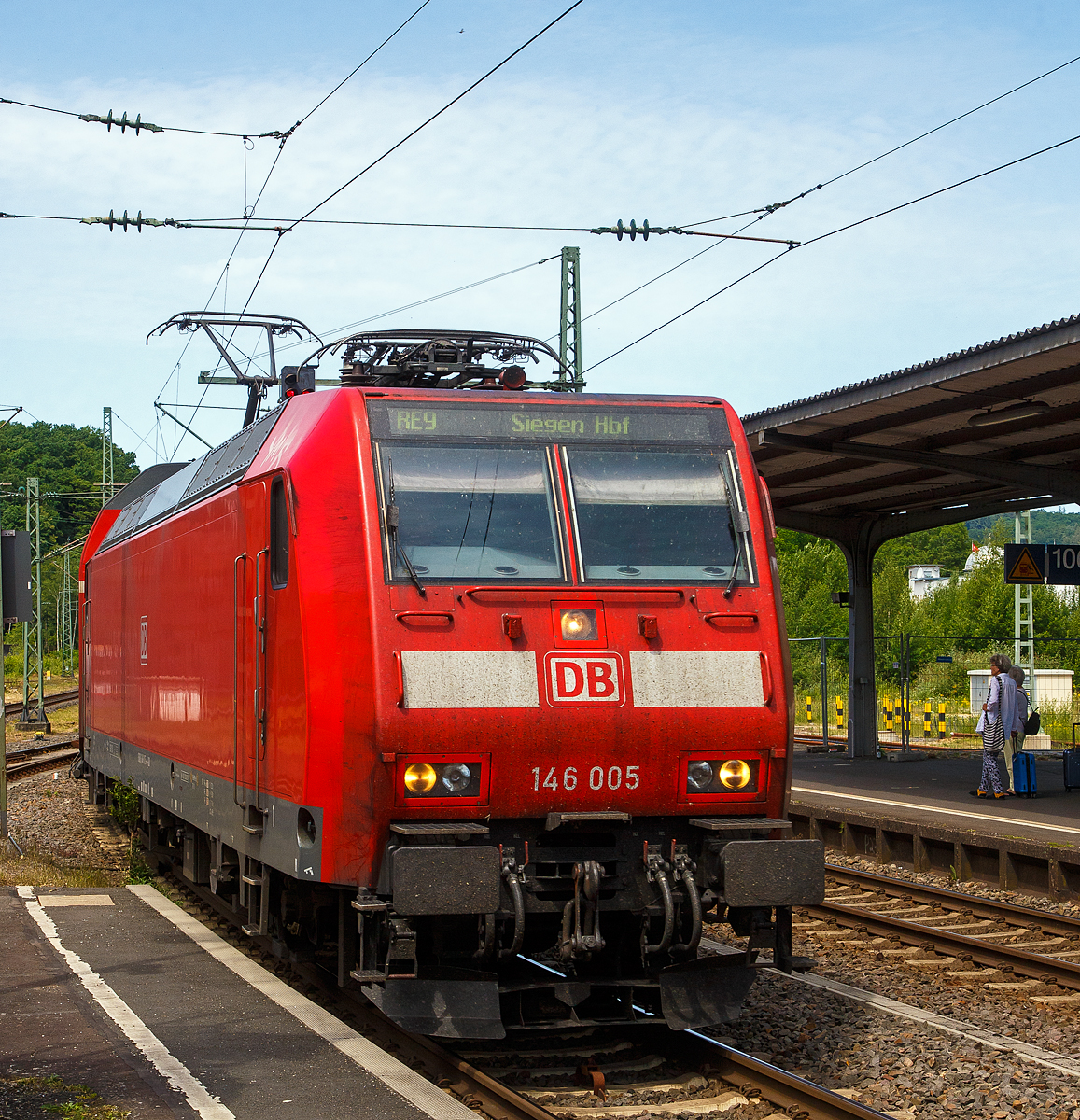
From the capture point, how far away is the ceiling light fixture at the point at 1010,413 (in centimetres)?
1487

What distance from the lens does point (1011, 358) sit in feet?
41.2

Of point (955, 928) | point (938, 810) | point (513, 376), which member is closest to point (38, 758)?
point (938, 810)

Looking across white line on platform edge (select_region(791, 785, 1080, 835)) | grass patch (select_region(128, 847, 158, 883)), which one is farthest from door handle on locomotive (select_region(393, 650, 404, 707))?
white line on platform edge (select_region(791, 785, 1080, 835))

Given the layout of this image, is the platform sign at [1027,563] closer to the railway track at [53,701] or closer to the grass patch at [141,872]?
the grass patch at [141,872]

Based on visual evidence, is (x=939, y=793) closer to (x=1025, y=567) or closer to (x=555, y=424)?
(x=1025, y=567)

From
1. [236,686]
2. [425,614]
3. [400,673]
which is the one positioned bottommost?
[236,686]

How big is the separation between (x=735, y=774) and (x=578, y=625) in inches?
42.2

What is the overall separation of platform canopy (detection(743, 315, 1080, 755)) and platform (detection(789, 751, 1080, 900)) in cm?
367

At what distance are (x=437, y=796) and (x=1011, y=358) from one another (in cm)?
817

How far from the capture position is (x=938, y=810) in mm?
16156

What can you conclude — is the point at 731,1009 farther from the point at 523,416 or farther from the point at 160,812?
the point at 160,812

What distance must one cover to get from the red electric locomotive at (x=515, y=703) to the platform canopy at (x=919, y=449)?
20.8 ft

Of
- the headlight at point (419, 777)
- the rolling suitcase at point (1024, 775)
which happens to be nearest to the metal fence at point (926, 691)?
the rolling suitcase at point (1024, 775)

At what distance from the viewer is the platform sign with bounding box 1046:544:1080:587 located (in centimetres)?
1961
